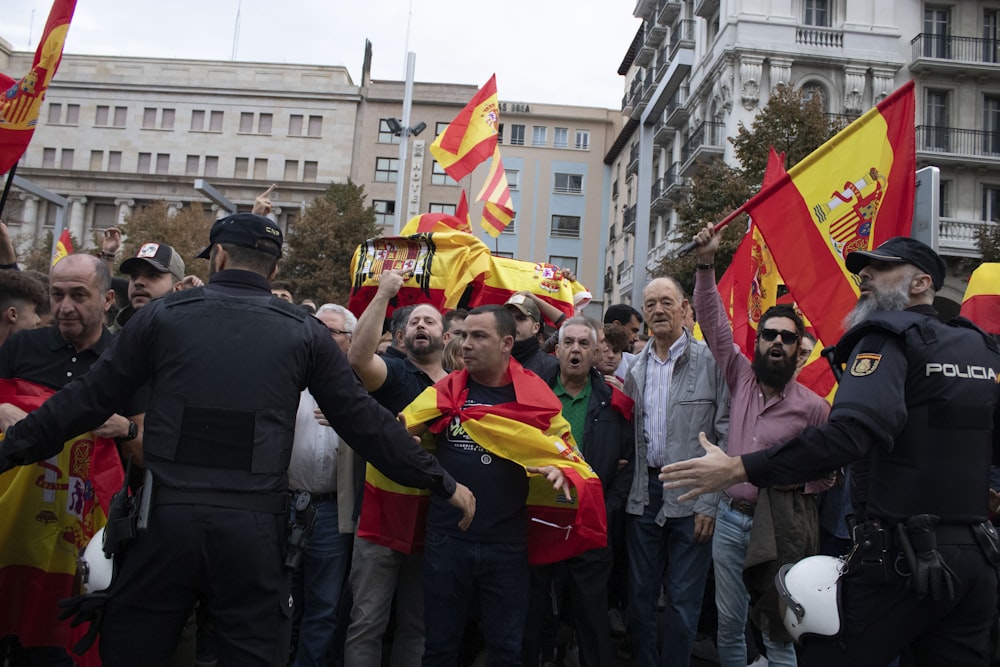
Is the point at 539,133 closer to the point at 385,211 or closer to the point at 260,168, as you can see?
the point at 385,211

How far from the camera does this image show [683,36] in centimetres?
3628

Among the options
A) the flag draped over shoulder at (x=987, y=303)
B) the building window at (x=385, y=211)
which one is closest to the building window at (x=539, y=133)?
the building window at (x=385, y=211)

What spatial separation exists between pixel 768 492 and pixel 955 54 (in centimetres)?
3139

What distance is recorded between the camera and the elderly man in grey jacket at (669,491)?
195 inches

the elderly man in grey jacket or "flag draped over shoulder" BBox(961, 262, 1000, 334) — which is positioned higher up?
"flag draped over shoulder" BBox(961, 262, 1000, 334)

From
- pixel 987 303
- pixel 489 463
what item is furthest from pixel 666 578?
pixel 987 303

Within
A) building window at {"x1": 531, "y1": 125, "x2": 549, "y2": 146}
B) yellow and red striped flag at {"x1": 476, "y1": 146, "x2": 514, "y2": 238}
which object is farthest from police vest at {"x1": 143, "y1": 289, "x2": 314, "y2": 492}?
building window at {"x1": 531, "y1": 125, "x2": 549, "y2": 146}

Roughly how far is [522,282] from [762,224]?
9.30 feet

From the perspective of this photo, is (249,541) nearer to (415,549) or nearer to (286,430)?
(286,430)

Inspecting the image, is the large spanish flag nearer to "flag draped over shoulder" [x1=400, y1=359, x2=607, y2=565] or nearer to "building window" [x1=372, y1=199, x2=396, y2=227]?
"flag draped over shoulder" [x1=400, y1=359, x2=607, y2=565]

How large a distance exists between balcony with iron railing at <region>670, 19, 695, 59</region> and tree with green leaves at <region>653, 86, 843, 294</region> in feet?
59.7

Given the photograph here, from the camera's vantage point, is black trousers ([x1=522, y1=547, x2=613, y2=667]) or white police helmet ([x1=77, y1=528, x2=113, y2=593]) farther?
black trousers ([x1=522, y1=547, x2=613, y2=667])

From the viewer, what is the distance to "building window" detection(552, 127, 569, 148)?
180 feet

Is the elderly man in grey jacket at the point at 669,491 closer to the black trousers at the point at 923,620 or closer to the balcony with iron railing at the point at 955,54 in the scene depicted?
the black trousers at the point at 923,620
